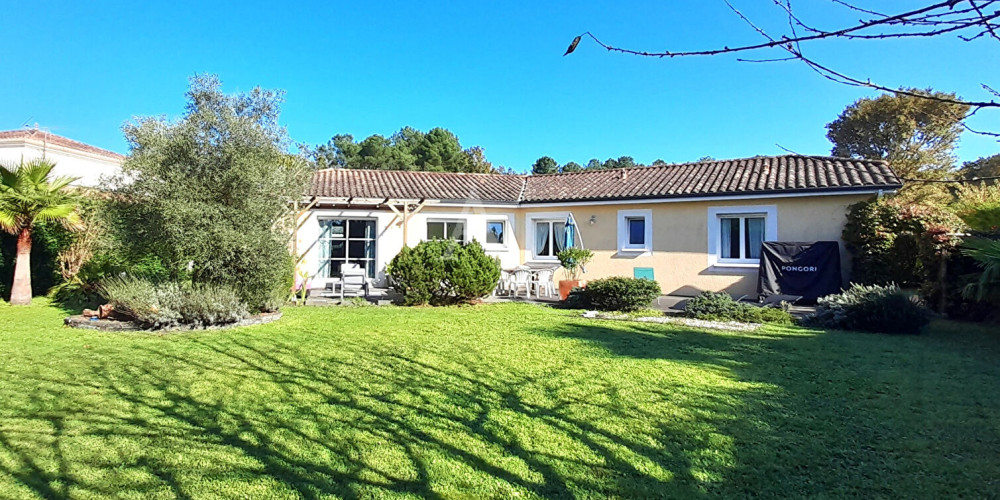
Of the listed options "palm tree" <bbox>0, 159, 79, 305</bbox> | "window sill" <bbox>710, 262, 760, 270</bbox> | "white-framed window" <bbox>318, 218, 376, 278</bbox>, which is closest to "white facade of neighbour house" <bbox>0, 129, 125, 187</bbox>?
"palm tree" <bbox>0, 159, 79, 305</bbox>

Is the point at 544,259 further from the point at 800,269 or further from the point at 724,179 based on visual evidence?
the point at 800,269

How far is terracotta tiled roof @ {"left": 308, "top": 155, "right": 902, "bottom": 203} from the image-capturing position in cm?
1444

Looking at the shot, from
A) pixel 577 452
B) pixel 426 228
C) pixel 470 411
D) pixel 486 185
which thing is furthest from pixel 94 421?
pixel 486 185

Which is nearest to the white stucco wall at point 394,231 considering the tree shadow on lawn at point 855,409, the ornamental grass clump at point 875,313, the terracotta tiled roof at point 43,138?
the tree shadow on lawn at point 855,409

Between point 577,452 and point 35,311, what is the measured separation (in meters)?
14.0

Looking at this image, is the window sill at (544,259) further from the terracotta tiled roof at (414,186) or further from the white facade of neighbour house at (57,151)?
the white facade of neighbour house at (57,151)

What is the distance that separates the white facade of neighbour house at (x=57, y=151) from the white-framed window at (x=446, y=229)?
23212 mm

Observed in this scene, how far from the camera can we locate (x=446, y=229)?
60.3 ft

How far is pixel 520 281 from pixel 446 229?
3.34 metres

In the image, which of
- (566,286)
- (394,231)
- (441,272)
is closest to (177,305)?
(441,272)

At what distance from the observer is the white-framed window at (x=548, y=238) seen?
18781 mm

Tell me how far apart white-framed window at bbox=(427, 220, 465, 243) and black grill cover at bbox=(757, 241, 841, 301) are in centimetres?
971

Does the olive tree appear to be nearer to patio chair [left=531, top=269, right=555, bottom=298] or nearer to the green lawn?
the green lawn

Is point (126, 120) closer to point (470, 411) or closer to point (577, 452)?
point (470, 411)
